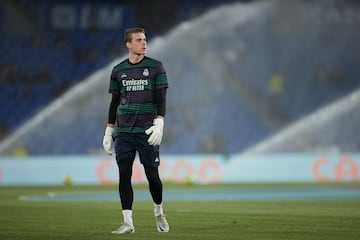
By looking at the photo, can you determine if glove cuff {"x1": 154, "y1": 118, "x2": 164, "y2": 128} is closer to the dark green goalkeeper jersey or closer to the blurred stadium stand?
the dark green goalkeeper jersey

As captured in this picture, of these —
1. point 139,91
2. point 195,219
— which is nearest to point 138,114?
point 139,91

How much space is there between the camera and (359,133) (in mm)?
38562

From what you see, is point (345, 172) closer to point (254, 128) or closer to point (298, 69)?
point (254, 128)

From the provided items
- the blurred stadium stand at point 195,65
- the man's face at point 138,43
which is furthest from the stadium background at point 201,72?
the man's face at point 138,43

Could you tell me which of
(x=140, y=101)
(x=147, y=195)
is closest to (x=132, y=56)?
(x=140, y=101)

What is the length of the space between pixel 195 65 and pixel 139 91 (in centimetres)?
2983

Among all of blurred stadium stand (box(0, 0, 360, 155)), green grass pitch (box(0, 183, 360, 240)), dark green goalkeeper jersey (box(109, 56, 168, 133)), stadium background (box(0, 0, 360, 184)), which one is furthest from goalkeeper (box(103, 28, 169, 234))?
blurred stadium stand (box(0, 0, 360, 155))

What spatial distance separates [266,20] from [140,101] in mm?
32198

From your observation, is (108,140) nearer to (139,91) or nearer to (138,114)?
(138,114)

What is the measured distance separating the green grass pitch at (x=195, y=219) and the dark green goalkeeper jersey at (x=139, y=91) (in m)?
1.27

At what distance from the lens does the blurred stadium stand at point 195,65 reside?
3812 centimetres

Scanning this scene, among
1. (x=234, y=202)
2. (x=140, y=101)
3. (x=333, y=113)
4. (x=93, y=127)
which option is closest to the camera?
(x=140, y=101)

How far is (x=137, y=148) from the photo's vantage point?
11.1 metres

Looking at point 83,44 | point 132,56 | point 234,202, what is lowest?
point 234,202
